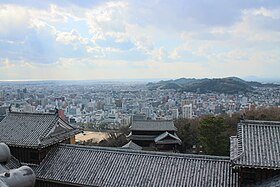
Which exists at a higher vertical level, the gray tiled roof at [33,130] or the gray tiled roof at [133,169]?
the gray tiled roof at [33,130]

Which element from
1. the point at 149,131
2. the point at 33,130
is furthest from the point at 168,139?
the point at 33,130

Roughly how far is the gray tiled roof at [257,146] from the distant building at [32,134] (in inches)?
344

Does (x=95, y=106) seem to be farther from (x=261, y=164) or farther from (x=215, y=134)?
(x=261, y=164)

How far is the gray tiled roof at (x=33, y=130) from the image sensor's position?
49.1 ft

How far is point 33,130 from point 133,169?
19.3 ft

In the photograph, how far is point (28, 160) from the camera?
15.1 m

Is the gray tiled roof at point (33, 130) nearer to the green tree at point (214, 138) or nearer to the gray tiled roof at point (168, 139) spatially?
the green tree at point (214, 138)

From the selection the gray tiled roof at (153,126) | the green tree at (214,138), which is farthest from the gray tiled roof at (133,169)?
the gray tiled roof at (153,126)

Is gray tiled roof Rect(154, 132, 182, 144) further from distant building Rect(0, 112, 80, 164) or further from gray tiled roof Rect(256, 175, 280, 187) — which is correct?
gray tiled roof Rect(256, 175, 280, 187)

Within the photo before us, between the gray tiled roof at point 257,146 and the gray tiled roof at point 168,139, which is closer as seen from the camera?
the gray tiled roof at point 257,146

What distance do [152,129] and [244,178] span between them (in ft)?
73.1

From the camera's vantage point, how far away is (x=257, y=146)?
38.1 ft

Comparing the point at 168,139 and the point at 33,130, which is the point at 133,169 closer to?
the point at 33,130

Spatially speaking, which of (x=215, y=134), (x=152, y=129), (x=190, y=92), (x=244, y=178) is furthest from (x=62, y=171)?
(x=190, y=92)
